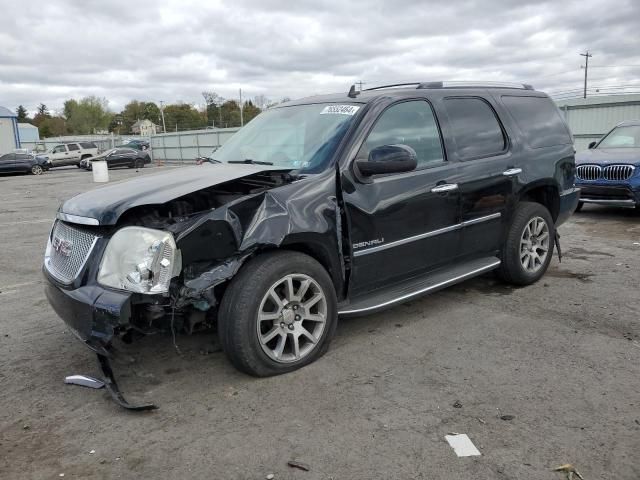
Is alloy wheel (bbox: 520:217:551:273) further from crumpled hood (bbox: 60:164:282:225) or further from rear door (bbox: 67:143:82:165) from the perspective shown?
rear door (bbox: 67:143:82:165)

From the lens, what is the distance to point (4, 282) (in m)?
6.10

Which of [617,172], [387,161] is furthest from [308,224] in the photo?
[617,172]

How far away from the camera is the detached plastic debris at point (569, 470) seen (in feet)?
8.14

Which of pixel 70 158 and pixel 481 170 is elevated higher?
pixel 70 158

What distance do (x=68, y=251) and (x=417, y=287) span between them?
254cm

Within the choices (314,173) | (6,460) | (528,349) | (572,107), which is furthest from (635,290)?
(572,107)

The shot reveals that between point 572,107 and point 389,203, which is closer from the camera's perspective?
point 389,203

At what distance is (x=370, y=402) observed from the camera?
3.19 m

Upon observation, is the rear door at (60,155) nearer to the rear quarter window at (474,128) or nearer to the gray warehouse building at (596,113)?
the gray warehouse building at (596,113)

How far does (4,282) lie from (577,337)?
5923mm

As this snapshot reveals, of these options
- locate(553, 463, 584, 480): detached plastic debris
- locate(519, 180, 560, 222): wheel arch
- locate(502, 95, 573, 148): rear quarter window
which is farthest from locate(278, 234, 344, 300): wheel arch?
locate(502, 95, 573, 148): rear quarter window

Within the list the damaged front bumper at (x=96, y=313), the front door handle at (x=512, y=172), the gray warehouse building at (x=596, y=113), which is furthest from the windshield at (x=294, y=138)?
the gray warehouse building at (x=596, y=113)

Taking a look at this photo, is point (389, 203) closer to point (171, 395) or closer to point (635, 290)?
point (171, 395)

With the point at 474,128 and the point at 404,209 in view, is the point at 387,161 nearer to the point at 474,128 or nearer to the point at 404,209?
the point at 404,209
